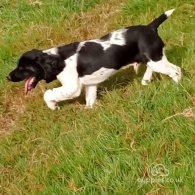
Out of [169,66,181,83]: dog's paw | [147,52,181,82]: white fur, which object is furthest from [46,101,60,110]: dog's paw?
[169,66,181,83]: dog's paw

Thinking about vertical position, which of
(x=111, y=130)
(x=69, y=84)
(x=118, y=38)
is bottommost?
(x=69, y=84)

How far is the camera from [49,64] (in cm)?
553

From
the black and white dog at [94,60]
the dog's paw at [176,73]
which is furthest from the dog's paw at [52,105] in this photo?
the dog's paw at [176,73]

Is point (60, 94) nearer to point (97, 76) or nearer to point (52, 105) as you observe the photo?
point (52, 105)

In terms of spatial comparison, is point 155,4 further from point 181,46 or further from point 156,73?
point 156,73

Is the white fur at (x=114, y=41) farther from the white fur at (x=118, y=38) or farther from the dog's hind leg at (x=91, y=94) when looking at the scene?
the dog's hind leg at (x=91, y=94)

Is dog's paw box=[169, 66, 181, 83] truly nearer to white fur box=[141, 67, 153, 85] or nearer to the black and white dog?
the black and white dog

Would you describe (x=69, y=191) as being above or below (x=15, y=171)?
above

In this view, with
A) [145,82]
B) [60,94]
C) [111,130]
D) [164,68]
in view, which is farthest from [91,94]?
[111,130]

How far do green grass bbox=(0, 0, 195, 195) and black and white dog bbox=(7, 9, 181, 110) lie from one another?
0.74 feet

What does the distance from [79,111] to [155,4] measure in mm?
2453

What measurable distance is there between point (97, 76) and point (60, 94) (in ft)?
1.43

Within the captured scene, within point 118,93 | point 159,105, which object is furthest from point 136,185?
Result: point 118,93

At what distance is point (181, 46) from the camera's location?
21.2ft
